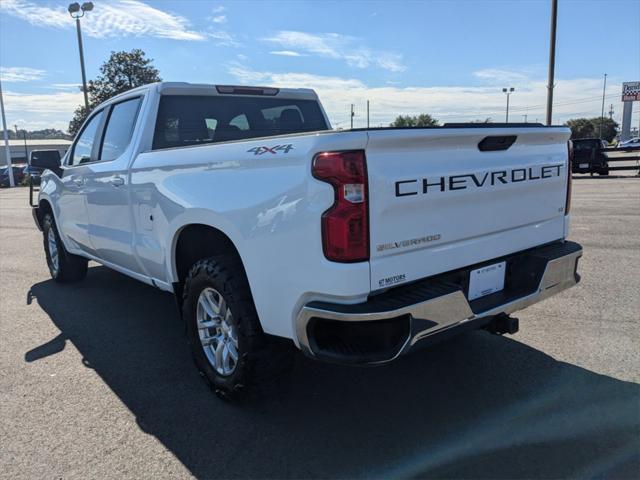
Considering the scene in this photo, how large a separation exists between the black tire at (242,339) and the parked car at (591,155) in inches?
832

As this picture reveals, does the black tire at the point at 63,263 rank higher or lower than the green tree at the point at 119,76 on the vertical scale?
lower

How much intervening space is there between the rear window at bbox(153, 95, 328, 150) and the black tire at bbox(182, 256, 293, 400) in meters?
1.49

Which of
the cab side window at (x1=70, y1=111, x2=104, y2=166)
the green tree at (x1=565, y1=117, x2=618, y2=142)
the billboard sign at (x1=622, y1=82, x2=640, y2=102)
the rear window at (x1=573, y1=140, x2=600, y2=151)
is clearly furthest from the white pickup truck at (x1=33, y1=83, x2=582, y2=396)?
the green tree at (x1=565, y1=117, x2=618, y2=142)

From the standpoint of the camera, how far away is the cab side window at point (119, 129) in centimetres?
456

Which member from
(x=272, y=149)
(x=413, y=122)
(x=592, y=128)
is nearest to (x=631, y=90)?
(x=413, y=122)

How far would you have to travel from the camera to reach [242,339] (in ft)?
9.98

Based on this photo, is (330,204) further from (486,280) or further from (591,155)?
(591,155)

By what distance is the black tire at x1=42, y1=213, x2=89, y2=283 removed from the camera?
20.8 ft

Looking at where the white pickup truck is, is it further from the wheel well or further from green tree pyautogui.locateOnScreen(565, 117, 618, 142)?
green tree pyautogui.locateOnScreen(565, 117, 618, 142)

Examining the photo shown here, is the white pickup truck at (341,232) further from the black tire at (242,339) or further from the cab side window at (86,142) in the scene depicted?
the cab side window at (86,142)

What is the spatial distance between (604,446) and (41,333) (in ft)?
14.6

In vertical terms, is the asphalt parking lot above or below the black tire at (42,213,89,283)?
below

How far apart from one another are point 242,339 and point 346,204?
3.54 ft

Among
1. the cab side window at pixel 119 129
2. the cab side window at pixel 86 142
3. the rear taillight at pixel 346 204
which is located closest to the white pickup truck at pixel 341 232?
the rear taillight at pixel 346 204
